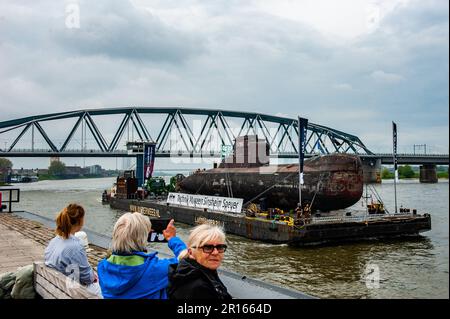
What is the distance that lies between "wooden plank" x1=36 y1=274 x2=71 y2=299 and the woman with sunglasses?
1732 millimetres

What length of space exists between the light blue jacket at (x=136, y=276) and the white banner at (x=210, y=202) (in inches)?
909

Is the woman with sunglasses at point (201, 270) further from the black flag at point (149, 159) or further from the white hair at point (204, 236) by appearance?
the black flag at point (149, 159)

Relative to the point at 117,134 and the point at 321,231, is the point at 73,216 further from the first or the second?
the point at 117,134

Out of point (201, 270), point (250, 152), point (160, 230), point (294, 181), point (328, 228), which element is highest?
point (250, 152)

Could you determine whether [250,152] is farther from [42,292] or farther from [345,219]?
[42,292]

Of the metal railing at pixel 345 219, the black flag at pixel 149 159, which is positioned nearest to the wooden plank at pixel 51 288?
the metal railing at pixel 345 219

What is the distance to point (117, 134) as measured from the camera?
125750 millimetres

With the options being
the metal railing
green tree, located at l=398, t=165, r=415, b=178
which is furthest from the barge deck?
green tree, located at l=398, t=165, r=415, b=178

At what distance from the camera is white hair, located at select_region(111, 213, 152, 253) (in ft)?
13.8

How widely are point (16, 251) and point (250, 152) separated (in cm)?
2848

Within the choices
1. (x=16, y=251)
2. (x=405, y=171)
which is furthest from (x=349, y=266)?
(x=405, y=171)

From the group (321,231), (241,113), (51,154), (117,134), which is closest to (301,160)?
(321,231)

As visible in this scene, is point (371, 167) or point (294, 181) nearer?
point (294, 181)

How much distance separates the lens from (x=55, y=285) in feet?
17.0
